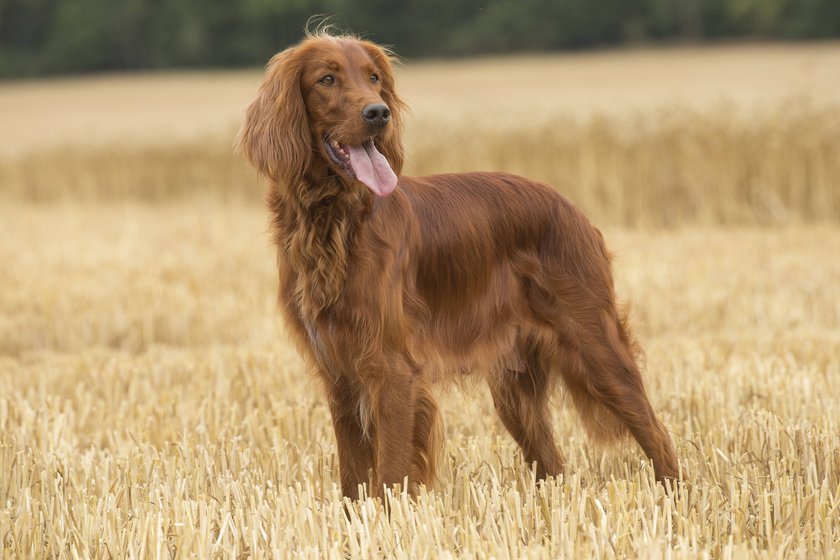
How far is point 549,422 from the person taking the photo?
4301 millimetres

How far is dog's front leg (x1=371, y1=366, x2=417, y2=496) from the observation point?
3658 mm

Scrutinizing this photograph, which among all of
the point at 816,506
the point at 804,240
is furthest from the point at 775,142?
the point at 816,506

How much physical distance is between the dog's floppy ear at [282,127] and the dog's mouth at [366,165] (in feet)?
0.35

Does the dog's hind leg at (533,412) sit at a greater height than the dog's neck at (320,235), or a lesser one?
lesser

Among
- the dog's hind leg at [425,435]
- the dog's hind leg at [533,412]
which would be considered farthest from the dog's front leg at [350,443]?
the dog's hind leg at [533,412]

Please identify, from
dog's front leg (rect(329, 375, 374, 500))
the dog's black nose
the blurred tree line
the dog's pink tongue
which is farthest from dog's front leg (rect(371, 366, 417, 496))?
the blurred tree line

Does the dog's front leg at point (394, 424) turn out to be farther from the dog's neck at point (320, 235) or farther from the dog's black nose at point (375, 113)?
the dog's black nose at point (375, 113)

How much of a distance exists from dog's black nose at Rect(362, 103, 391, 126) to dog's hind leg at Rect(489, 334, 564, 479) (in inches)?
47.2

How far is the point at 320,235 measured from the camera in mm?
3684

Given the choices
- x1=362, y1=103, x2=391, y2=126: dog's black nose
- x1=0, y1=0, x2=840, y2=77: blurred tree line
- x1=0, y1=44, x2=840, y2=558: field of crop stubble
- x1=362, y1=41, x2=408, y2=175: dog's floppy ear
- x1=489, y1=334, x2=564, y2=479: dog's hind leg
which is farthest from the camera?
x1=0, y1=0, x2=840, y2=77: blurred tree line

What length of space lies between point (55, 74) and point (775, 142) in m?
38.2

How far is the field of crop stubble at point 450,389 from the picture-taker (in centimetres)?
331

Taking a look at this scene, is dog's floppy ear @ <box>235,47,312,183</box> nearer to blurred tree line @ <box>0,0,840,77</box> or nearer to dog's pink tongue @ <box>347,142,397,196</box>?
dog's pink tongue @ <box>347,142,397,196</box>

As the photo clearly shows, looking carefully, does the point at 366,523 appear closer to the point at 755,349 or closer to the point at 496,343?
the point at 496,343
